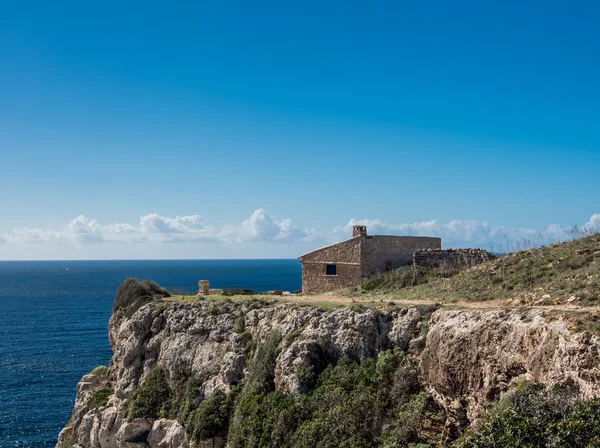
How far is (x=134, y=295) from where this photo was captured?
123 feet

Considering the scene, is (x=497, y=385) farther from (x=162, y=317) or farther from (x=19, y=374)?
(x=19, y=374)

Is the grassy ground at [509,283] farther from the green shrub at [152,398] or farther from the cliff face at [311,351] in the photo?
the green shrub at [152,398]

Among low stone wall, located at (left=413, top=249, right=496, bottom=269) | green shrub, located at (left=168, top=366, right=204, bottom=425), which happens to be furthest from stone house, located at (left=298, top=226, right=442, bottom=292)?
green shrub, located at (left=168, top=366, right=204, bottom=425)

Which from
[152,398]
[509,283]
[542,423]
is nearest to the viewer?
[542,423]

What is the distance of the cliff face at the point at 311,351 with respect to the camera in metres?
Result: 16.8

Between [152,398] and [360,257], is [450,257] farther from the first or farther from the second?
[152,398]

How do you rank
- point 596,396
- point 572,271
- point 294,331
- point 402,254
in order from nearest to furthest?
1. point 596,396
2. point 572,271
3. point 294,331
4. point 402,254

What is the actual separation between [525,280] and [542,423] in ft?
42.9

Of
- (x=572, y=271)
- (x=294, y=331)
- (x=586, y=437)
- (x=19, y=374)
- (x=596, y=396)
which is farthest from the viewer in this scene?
(x=19, y=374)

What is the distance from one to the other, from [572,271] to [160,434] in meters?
22.2

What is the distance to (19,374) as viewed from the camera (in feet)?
174

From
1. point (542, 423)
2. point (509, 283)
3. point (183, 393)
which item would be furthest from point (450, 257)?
point (542, 423)

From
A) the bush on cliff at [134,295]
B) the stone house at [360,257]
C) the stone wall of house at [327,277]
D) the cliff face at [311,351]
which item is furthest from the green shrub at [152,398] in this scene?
the stone house at [360,257]

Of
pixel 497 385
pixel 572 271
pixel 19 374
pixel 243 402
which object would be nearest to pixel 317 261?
pixel 243 402
